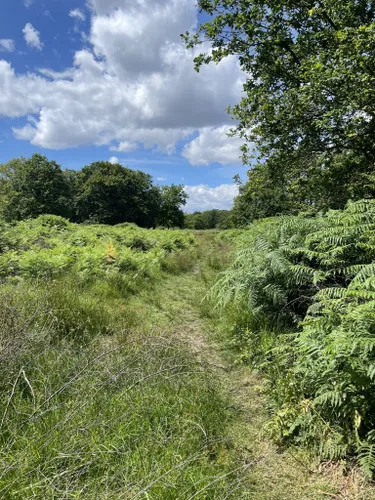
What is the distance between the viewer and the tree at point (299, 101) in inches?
308

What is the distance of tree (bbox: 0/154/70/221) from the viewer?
1619 inches

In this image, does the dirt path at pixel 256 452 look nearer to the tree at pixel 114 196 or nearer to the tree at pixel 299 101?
the tree at pixel 299 101

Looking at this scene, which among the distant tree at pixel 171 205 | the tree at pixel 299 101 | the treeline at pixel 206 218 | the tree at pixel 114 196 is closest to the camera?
the tree at pixel 299 101

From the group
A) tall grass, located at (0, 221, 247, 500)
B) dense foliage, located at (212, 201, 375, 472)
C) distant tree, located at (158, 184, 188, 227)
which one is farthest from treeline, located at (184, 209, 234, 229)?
tall grass, located at (0, 221, 247, 500)

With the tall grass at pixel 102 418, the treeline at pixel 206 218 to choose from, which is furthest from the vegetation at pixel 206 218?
the tall grass at pixel 102 418

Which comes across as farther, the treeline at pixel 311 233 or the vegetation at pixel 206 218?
the vegetation at pixel 206 218

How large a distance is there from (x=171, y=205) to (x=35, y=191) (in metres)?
22.7

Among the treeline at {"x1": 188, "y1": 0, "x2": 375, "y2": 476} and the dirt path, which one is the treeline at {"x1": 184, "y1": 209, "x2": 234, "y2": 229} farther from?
the dirt path

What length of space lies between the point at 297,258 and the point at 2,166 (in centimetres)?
5311

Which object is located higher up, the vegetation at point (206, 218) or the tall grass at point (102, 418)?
the vegetation at point (206, 218)

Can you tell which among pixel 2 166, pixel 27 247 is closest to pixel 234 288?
pixel 27 247

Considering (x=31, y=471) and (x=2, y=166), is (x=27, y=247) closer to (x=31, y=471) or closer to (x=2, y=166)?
(x=31, y=471)

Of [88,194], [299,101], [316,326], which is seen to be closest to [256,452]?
[316,326]

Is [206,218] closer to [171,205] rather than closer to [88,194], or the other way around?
[171,205]
